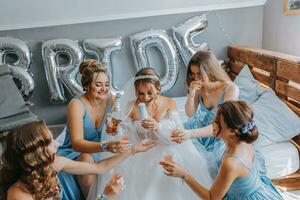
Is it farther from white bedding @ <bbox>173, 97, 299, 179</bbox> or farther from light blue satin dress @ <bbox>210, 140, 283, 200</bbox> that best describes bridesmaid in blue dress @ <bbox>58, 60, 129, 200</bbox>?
white bedding @ <bbox>173, 97, 299, 179</bbox>

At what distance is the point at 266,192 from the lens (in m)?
1.36

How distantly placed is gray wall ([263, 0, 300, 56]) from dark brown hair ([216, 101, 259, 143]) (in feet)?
4.88

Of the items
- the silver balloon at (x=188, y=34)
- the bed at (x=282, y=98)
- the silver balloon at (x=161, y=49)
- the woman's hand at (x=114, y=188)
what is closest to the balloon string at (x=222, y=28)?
the silver balloon at (x=188, y=34)

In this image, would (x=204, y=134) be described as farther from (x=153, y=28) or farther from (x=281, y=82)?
(x=153, y=28)

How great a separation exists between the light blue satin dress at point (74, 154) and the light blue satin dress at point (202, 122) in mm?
454

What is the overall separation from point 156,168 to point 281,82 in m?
1.18

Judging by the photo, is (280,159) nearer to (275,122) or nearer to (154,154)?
(275,122)

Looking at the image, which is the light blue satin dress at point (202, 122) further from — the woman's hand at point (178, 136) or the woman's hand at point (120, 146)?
the woman's hand at point (120, 146)

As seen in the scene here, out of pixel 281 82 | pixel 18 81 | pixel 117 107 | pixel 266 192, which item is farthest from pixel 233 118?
pixel 18 81

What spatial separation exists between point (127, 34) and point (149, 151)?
71.8 inches

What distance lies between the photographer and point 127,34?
3.16 meters

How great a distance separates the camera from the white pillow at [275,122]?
78.6 inches

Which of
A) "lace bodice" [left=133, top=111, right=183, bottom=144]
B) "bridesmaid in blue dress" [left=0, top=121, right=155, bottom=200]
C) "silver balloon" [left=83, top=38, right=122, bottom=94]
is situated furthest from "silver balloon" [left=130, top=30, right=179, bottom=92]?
"bridesmaid in blue dress" [left=0, top=121, right=155, bottom=200]

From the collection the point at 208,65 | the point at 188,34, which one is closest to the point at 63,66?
the point at 188,34
